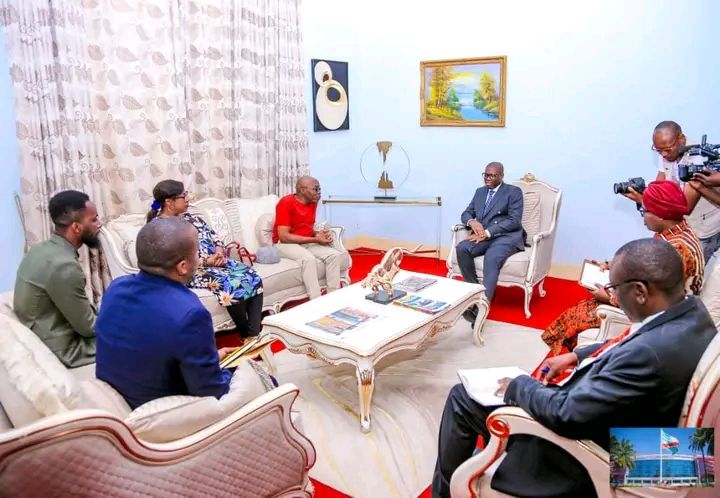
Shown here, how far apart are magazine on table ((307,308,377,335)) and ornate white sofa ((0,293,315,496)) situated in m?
1.05

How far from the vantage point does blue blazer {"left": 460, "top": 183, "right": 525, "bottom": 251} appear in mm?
4664

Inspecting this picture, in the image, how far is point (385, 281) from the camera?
355 cm

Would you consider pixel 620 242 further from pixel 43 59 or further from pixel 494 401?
pixel 43 59

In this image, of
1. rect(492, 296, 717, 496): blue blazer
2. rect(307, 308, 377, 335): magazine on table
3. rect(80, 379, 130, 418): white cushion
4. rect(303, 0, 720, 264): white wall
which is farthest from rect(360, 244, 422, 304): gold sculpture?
rect(303, 0, 720, 264): white wall

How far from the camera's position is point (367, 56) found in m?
6.32

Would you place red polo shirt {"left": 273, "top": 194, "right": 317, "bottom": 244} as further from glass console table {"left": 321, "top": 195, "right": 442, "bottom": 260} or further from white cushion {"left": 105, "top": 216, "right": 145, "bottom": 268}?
glass console table {"left": 321, "top": 195, "right": 442, "bottom": 260}

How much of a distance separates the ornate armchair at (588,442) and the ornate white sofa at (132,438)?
58 centimetres

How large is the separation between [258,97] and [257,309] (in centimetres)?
217

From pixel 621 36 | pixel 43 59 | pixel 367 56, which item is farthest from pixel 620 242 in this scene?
pixel 43 59

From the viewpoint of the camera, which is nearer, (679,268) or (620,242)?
(679,268)

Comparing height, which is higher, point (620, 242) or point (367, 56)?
point (367, 56)

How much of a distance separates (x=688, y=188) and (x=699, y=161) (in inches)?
10.0

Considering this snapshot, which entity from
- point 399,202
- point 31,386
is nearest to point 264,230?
point 399,202

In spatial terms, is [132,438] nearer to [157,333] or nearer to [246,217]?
[157,333]
